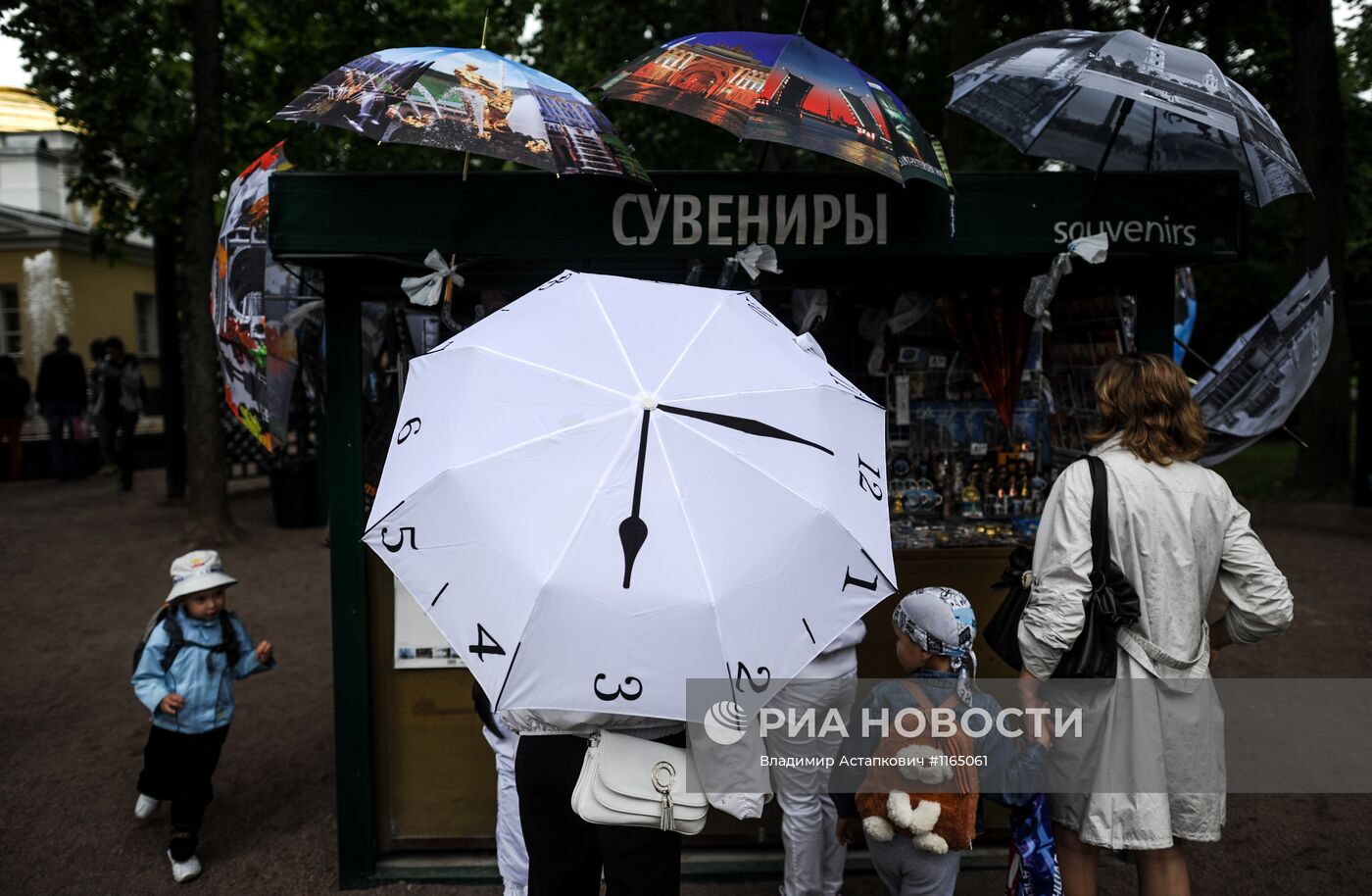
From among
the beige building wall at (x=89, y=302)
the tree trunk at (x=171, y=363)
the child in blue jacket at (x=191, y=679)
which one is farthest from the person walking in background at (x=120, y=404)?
the child in blue jacket at (x=191, y=679)

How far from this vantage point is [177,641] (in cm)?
421

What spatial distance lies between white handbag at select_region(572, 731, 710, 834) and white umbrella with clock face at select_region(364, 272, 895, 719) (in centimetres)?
43

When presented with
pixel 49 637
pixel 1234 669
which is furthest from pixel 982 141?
pixel 49 637

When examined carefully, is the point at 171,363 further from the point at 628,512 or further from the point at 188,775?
the point at 628,512

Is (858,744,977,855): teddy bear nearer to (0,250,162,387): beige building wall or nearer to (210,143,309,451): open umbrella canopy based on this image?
(210,143,309,451): open umbrella canopy

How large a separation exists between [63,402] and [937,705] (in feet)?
52.6

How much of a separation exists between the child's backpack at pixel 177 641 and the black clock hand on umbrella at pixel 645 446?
2.99 meters

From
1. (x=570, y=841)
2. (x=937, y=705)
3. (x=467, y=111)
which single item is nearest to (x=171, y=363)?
(x=467, y=111)

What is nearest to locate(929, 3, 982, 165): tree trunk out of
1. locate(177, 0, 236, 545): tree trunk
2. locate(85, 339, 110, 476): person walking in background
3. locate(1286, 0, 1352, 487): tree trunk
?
locate(1286, 0, 1352, 487): tree trunk

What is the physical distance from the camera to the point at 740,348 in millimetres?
2377

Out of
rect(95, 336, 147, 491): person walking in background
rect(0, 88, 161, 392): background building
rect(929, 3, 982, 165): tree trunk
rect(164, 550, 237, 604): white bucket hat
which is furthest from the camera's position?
rect(0, 88, 161, 392): background building

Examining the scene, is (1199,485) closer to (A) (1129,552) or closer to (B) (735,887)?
(A) (1129,552)

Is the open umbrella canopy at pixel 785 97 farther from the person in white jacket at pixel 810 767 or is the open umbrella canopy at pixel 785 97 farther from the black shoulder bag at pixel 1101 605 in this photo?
the person in white jacket at pixel 810 767

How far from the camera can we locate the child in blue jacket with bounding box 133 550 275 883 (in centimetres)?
417
